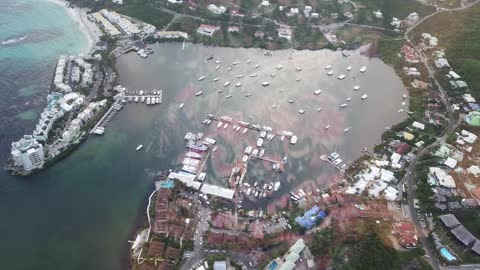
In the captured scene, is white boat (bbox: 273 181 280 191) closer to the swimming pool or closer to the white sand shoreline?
the swimming pool

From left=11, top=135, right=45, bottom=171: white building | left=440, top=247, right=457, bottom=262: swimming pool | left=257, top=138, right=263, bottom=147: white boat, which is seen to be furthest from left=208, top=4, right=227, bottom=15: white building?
left=440, top=247, right=457, bottom=262: swimming pool

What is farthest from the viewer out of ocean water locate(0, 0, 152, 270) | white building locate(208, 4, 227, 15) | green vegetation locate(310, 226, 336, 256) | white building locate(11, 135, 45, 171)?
white building locate(208, 4, 227, 15)

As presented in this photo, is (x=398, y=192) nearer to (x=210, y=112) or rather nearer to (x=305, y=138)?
(x=305, y=138)

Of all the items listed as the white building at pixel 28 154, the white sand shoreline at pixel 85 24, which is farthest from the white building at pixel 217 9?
the white building at pixel 28 154

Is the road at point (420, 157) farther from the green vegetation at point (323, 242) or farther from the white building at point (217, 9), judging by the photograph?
the white building at point (217, 9)

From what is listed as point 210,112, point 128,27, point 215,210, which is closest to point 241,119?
point 210,112
